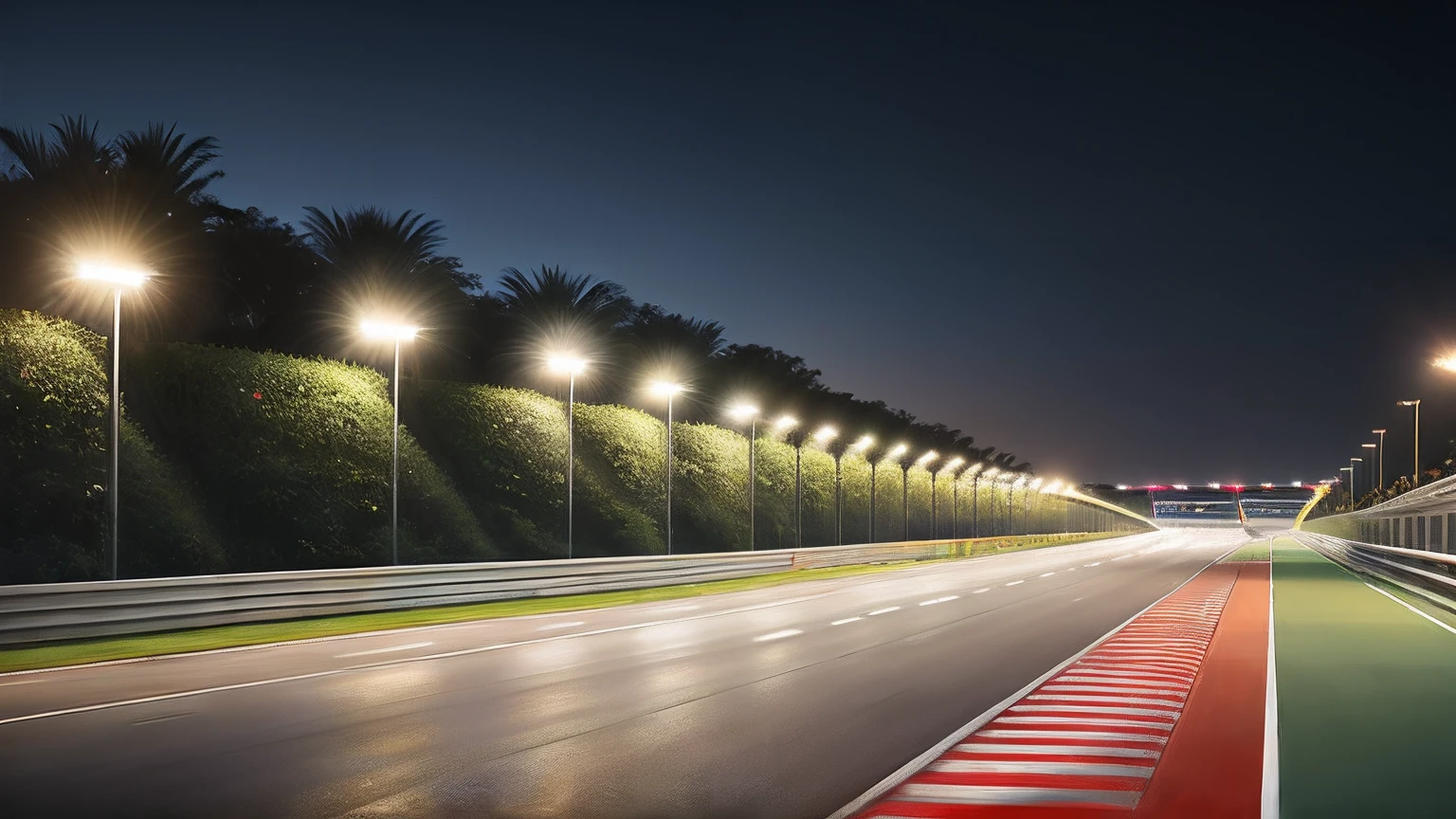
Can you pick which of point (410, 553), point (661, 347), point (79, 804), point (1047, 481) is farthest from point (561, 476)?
point (1047, 481)

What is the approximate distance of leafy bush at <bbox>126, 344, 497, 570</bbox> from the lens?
98.4 ft

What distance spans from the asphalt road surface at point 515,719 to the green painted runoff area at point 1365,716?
278 cm

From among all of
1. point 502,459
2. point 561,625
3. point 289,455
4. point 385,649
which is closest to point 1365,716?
point 385,649

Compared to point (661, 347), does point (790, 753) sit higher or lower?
lower

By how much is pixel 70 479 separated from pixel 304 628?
8.71m

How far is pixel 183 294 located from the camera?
34.9 metres

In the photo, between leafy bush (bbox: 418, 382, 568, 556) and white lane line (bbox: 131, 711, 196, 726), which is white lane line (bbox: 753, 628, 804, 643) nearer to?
white lane line (bbox: 131, 711, 196, 726)

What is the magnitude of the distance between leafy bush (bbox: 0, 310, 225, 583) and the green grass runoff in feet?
21.3

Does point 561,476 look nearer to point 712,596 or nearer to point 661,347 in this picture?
point 712,596

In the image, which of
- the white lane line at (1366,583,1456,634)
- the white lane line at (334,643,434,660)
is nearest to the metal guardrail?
the white lane line at (1366,583,1456,634)

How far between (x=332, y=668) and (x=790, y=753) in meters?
7.30

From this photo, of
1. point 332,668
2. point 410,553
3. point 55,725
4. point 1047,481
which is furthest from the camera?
point 1047,481

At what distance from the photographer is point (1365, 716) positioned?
35.2ft

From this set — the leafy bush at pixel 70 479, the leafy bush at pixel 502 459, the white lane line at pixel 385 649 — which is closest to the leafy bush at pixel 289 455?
the leafy bush at pixel 70 479
